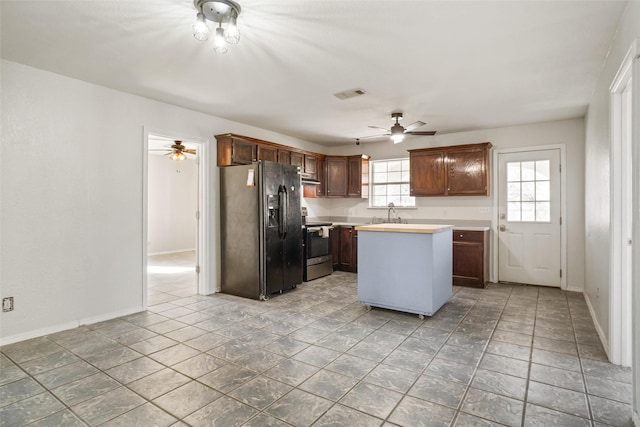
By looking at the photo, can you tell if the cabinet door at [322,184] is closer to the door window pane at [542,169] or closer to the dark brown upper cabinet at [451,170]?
the dark brown upper cabinet at [451,170]

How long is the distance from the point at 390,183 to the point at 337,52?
414 cm

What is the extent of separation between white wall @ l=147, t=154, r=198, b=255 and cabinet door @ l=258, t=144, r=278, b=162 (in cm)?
373

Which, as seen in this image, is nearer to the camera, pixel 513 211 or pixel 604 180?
pixel 604 180

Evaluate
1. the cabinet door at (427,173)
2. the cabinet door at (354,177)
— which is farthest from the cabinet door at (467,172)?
the cabinet door at (354,177)

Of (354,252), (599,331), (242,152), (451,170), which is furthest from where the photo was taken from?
(354,252)

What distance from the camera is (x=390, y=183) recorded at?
22.1 feet

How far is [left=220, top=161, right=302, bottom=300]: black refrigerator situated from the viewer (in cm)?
455

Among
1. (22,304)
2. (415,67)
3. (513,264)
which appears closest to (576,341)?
(513,264)

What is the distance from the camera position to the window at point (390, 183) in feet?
21.5

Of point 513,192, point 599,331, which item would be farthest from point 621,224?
point 513,192

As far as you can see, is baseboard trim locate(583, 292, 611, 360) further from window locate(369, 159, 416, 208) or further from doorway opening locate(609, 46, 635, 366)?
window locate(369, 159, 416, 208)

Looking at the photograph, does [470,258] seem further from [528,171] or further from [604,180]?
[604,180]

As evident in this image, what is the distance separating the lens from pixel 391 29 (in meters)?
2.50

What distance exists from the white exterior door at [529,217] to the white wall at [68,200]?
5.27m
